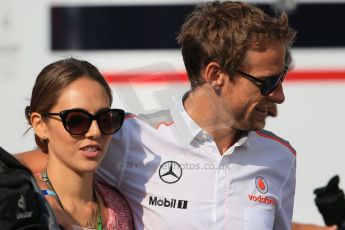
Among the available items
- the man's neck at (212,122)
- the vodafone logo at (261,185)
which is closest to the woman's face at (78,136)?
the man's neck at (212,122)

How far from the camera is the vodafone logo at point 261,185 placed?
7.83ft

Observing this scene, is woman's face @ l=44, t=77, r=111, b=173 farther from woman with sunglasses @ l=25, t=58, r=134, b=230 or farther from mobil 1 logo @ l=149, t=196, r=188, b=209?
mobil 1 logo @ l=149, t=196, r=188, b=209

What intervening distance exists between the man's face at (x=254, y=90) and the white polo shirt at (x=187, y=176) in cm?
8

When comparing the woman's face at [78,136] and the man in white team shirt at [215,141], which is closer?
the woman's face at [78,136]

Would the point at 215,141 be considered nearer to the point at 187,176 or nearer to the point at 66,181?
the point at 187,176

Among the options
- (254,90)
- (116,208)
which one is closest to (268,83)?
(254,90)

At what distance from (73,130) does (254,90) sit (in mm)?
603

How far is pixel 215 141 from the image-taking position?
2391 millimetres

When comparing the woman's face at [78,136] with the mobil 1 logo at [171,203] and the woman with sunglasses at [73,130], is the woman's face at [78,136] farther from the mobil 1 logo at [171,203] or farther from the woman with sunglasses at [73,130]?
the mobil 1 logo at [171,203]

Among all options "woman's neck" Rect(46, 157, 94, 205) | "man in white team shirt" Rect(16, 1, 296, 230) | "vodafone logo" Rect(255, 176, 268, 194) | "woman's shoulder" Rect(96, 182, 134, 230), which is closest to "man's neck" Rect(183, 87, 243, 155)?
"man in white team shirt" Rect(16, 1, 296, 230)

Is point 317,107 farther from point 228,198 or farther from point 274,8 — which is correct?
point 228,198

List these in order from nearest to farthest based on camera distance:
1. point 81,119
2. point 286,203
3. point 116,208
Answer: point 81,119 < point 116,208 < point 286,203

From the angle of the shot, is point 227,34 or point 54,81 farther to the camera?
point 227,34

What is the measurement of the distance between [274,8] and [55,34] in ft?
3.43
